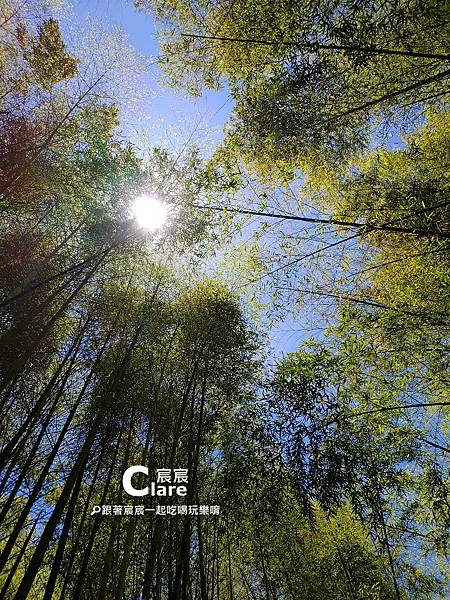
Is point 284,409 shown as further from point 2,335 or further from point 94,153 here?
point 94,153

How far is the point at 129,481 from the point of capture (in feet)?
13.5

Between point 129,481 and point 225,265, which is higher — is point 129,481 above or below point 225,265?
below

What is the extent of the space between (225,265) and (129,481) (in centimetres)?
255

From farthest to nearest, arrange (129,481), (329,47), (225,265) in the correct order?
(129,481) → (225,265) → (329,47)

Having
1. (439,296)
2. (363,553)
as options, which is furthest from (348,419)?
(363,553)

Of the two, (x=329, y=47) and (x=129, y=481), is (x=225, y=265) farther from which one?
(x=129, y=481)

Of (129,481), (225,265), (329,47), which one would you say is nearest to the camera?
(329,47)

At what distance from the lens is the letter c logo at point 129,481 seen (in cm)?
392

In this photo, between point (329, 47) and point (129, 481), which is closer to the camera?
point (329, 47)

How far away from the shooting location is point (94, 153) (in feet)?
12.6

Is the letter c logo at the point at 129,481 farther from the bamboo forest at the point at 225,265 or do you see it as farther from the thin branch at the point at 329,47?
the thin branch at the point at 329,47

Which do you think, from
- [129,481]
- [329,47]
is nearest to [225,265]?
[329,47]

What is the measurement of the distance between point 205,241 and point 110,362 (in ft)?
6.59

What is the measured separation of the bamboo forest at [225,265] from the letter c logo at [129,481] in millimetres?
24
